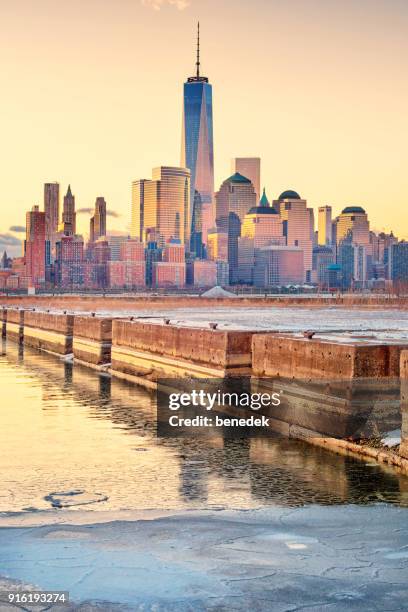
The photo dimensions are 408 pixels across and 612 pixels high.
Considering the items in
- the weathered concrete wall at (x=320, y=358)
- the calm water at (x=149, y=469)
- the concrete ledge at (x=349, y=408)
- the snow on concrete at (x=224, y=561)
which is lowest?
the calm water at (x=149, y=469)

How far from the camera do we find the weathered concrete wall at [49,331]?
5228cm

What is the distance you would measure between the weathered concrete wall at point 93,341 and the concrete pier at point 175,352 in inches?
84.8

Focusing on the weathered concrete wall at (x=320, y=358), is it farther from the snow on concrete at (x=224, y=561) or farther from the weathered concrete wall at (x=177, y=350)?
the snow on concrete at (x=224, y=561)

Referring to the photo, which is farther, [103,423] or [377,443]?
[103,423]

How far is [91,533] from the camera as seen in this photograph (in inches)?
497

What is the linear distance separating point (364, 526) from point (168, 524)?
2789mm

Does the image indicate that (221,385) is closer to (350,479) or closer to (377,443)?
(377,443)

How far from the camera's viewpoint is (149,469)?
1838 centimetres

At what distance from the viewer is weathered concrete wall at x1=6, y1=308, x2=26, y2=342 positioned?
7038 cm

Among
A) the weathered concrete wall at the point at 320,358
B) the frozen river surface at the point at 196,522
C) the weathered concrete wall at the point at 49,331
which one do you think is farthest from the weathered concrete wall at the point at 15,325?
the frozen river surface at the point at 196,522

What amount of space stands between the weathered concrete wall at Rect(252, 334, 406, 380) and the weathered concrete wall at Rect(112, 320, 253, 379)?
1893 mm

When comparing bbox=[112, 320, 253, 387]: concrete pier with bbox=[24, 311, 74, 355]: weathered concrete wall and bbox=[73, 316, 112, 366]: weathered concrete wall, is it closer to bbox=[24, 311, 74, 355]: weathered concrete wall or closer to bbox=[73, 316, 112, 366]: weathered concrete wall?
bbox=[73, 316, 112, 366]: weathered concrete wall

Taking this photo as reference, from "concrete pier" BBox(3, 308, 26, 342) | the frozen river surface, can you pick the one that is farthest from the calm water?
"concrete pier" BBox(3, 308, 26, 342)

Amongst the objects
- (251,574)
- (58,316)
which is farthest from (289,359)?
(58,316)
